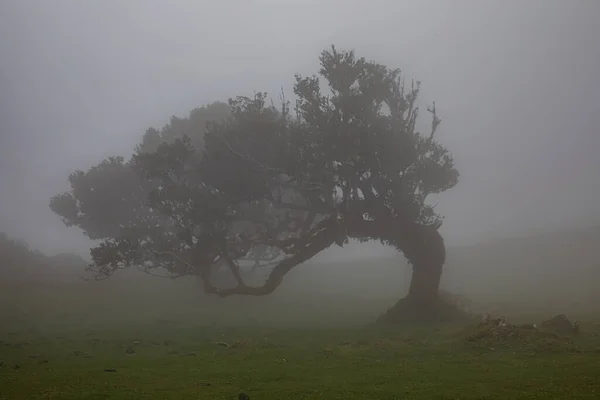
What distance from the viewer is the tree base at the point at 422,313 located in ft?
117

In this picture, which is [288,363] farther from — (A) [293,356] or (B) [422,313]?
(B) [422,313]

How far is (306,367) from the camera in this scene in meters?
20.3

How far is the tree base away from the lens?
35.5 meters

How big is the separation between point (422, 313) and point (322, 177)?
525 inches

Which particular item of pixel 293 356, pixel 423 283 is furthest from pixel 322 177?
pixel 293 356

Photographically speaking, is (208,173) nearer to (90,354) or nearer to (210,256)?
Result: (210,256)

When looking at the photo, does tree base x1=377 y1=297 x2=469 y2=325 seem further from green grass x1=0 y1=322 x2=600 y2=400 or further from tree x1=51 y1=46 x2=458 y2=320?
green grass x1=0 y1=322 x2=600 y2=400

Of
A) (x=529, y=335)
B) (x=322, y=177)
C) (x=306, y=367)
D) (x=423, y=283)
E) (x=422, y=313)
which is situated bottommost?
(x=306, y=367)

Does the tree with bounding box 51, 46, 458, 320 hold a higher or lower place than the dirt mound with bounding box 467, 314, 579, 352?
higher

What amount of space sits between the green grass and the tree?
25.7 feet

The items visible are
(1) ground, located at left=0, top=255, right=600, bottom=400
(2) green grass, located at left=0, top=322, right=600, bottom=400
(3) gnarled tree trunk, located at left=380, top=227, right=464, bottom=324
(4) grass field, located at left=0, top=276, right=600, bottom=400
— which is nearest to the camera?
(2) green grass, located at left=0, top=322, right=600, bottom=400

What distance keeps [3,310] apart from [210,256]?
23.0 m

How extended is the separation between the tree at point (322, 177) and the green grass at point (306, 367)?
25.7 feet

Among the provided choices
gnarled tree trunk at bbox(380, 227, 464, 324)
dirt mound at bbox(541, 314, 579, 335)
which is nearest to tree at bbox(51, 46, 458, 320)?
gnarled tree trunk at bbox(380, 227, 464, 324)
